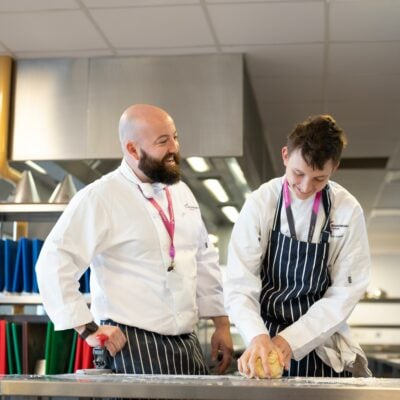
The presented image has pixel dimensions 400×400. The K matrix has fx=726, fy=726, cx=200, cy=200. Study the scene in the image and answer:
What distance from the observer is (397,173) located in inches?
287

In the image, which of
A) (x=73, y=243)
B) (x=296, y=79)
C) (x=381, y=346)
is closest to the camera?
(x=73, y=243)

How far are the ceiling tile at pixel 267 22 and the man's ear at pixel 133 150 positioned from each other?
121 cm

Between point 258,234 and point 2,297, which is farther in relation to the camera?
point 2,297

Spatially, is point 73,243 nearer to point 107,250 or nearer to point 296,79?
point 107,250

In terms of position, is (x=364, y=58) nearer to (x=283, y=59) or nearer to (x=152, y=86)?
(x=283, y=59)

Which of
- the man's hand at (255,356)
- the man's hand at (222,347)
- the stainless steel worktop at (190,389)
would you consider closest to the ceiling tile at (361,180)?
the man's hand at (222,347)

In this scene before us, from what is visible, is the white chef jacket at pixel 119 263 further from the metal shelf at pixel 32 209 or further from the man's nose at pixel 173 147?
the metal shelf at pixel 32 209

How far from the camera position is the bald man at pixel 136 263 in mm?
2158

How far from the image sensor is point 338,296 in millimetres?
1971

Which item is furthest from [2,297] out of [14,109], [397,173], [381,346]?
[381,346]

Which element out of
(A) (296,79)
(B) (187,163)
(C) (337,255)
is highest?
(A) (296,79)

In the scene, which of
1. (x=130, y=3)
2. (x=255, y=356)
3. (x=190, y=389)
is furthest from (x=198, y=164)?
(x=190, y=389)

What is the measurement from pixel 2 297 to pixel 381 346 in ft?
34.5

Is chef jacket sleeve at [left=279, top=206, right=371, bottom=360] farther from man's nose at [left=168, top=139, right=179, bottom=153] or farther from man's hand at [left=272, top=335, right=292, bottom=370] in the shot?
man's nose at [left=168, top=139, right=179, bottom=153]
